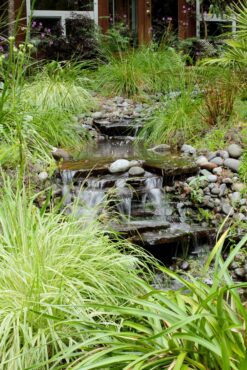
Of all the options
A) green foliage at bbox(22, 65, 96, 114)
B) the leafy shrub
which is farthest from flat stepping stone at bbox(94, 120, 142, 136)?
the leafy shrub

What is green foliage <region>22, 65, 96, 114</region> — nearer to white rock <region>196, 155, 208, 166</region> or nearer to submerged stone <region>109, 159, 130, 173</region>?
submerged stone <region>109, 159, 130, 173</region>

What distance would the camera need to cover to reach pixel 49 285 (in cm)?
247

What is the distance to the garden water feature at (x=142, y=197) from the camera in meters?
4.54

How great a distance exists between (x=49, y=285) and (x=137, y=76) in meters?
5.81

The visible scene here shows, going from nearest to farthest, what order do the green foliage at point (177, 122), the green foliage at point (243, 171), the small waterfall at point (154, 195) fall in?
the small waterfall at point (154, 195) → the green foliage at point (243, 171) → the green foliage at point (177, 122)

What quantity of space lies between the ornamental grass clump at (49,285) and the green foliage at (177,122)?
344cm

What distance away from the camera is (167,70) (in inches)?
313

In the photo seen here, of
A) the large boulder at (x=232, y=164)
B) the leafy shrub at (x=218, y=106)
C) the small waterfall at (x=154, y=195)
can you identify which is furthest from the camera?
the leafy shrub at (x=218, y=106)

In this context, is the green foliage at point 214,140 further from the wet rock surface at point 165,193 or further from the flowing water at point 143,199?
the flowing water at point 143,199

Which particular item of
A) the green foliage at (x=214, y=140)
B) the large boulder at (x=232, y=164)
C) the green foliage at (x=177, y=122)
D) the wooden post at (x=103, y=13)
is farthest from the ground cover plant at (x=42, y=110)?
the wooden post at (x=103, y=13)

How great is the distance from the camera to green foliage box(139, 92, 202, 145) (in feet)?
20.5

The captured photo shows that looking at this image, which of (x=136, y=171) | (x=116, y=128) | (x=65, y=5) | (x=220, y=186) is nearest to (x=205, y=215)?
(x=220, y=186)

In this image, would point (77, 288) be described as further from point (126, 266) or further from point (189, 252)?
point (189, 252)

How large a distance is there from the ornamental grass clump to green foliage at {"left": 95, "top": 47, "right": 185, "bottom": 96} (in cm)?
514
